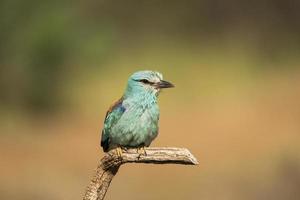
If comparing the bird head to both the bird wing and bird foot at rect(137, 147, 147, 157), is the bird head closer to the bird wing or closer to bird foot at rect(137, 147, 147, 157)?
the bird wing

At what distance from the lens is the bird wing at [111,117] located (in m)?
3.29

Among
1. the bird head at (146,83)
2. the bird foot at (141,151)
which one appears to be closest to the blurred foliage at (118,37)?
the bird head at (146,83)

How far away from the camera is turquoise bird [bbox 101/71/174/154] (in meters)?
3.23

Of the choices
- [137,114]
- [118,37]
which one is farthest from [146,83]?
[118,37]

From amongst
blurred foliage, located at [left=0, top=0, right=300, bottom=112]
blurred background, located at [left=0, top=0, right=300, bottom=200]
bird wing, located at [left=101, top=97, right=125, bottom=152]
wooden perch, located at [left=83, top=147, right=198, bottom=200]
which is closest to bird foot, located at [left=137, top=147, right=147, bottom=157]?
wooden perch, located at [left=83, top=147, right=198, bottom=200]

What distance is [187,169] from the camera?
7.45 metres

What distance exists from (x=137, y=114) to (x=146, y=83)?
102 mm

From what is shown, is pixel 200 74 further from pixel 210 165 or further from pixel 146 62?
pixel 210 165

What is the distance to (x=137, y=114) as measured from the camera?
328 cm

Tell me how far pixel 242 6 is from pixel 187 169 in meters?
6.03

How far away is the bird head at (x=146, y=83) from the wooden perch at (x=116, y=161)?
34cm

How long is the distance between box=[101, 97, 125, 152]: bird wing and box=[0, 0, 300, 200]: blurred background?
131 inches

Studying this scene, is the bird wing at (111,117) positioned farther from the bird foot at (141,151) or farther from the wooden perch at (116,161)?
the wooden perch at (116,161)

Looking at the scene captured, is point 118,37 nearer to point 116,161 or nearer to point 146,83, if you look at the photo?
point 146,83
